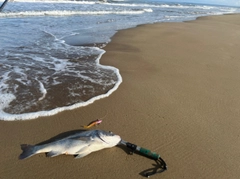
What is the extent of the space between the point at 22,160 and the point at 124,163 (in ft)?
4.18

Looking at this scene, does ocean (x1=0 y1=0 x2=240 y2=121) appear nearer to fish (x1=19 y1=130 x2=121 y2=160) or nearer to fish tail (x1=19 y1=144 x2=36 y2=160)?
fish tail (x1=19 y1=144 x2=36 y2=160)

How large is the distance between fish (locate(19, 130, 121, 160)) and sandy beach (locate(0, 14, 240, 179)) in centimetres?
7

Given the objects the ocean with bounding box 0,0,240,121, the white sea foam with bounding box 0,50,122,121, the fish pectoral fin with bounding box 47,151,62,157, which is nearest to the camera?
the fish pectoral fin with bounding box 47,151,62,157

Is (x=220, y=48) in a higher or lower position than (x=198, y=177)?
higher

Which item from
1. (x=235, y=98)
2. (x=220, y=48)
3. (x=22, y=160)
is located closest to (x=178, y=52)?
(x=220, y=48)

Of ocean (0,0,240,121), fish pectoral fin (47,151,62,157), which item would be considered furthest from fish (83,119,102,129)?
fish pectoral fin (47,151,62,157)

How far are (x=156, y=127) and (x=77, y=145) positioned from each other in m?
1.32

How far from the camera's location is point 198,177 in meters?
2.71

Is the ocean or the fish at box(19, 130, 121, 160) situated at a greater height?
the ocean

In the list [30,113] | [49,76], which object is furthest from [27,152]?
[49,76]

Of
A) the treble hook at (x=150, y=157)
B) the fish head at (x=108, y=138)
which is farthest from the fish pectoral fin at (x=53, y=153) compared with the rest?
the treble hook at (x=150, y=157)

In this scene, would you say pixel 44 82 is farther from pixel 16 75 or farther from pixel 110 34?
pixel 110 34

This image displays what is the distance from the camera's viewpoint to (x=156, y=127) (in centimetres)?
358

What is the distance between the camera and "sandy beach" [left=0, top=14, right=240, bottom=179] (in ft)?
→ 9.04
